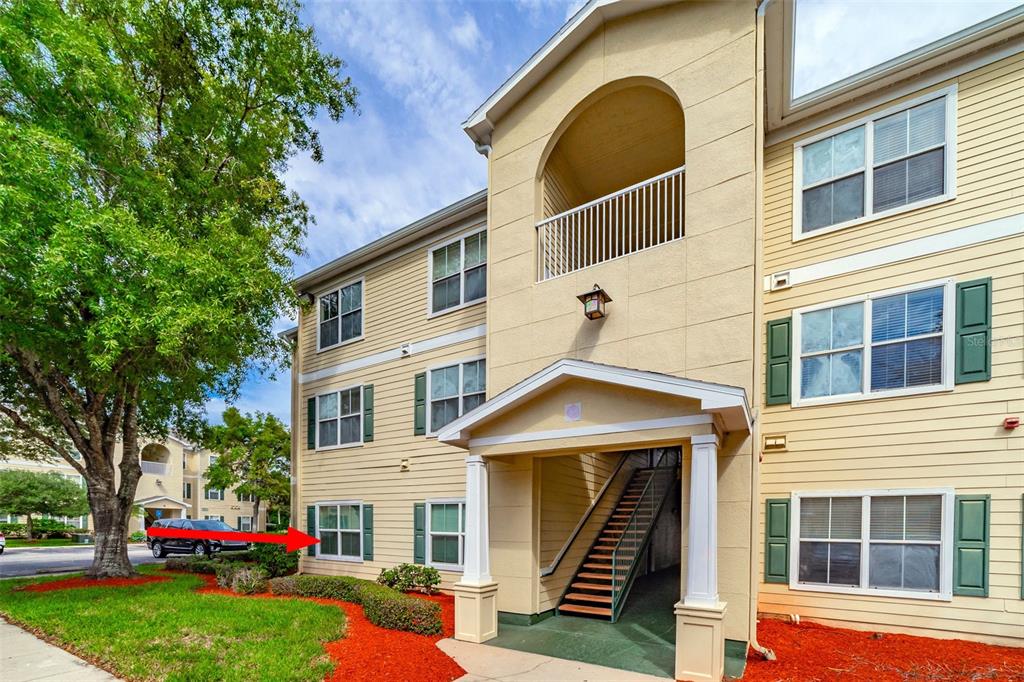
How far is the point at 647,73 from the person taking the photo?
27.1ft

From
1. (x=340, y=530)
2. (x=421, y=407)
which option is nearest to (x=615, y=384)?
(x=421, y=407)

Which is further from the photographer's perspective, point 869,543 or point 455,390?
point 455,390

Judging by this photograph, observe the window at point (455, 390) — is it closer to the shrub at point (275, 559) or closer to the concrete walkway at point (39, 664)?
the shrub at point (275, 559)

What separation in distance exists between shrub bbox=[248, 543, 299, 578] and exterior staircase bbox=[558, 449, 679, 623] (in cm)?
769

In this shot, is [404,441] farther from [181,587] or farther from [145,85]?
[145,85]

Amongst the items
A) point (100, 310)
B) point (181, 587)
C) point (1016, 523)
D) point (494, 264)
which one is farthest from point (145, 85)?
point (1016, 523)

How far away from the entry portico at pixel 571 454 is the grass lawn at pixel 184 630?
2.27 meters

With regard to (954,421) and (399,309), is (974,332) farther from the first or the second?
(399,309)

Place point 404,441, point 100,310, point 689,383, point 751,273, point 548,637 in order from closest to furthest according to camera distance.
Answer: point 689,383 < point 751,273 < point 548,637 < point 100,310 < point 404,441

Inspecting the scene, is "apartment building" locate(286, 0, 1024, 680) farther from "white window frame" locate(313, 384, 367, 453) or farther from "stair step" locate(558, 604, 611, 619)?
"white window frame" locate(313, 384, 367, 453)

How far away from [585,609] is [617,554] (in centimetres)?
113

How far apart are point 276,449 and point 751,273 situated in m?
25.2

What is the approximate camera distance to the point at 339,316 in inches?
563

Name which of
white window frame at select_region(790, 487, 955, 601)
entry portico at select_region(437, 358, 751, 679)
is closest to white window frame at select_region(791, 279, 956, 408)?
white window frame at select_region(790, 487, 955, 601)
